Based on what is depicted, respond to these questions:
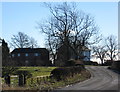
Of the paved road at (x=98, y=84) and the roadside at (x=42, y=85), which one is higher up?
the roadside at (x=42, y=85)

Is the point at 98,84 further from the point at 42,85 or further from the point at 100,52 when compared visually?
the point at 100,52

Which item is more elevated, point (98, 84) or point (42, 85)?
point (42, 85)

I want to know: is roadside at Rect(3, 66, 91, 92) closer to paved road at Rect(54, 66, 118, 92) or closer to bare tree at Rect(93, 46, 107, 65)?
paved road at Rect(54, 66, 118, 92)

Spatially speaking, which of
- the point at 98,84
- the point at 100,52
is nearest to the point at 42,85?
the point at 98,84

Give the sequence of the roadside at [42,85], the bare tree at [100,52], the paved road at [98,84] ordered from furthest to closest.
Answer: the bare tree at [100,52], the paved road at [98,84], the roadside at [42,85]

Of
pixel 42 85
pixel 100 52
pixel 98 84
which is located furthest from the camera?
pixel 100 52

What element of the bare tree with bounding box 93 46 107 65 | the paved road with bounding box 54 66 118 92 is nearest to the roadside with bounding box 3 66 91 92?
the paved road with bounding box 54 66 118 92

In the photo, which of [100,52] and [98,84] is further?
[100,52]

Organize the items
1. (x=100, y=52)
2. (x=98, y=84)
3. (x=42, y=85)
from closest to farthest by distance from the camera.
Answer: (x=42, y=85)
(x=98, y=84)
(x=100, y=52)

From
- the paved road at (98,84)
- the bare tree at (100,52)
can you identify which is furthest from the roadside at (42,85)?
the bare tree at (100,52)

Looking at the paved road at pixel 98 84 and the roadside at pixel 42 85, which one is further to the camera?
the paved road at pixel 98 84

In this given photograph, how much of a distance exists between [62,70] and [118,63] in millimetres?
19051

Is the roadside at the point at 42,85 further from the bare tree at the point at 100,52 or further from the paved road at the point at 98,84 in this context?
the bare tree at the point at 100,52

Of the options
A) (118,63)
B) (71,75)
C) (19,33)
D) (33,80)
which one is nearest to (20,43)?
(19,33)
